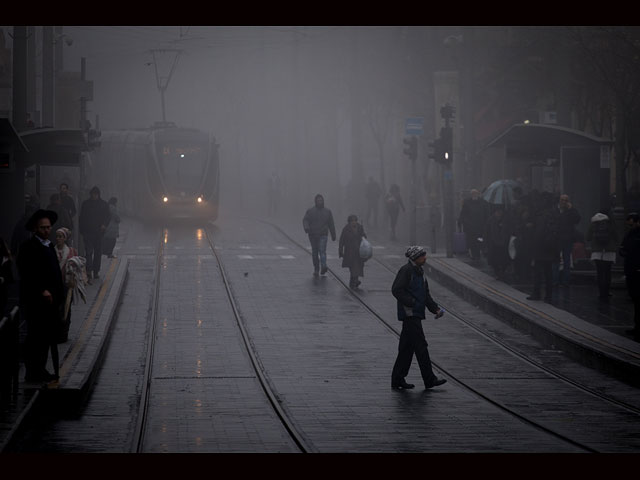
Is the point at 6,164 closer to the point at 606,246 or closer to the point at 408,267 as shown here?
the point at 408,267

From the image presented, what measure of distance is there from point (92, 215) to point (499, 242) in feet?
25.6

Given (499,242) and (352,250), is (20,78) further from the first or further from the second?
(499,242)

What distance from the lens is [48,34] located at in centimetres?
3547

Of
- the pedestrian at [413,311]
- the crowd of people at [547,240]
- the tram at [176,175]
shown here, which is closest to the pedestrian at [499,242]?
the crowd of people at [547,240]

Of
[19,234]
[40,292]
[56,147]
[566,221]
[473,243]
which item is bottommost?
[40,292]

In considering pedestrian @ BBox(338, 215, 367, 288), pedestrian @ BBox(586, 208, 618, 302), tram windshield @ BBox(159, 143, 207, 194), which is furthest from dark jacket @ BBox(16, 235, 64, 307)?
tram windshield @ BBox(159, 143, 207, 194)

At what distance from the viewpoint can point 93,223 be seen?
25.8m

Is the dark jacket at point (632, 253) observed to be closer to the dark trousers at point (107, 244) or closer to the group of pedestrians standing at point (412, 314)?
the group of pedestrians standing at point (412, 314)

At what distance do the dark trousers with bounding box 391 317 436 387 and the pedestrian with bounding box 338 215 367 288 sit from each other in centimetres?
1029

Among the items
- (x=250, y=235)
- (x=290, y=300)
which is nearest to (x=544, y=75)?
(x=250, y=235)

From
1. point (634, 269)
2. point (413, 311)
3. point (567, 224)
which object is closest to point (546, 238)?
point (567, 224)

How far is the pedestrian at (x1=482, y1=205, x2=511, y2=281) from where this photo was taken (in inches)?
1030

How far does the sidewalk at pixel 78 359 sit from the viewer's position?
12852 mm

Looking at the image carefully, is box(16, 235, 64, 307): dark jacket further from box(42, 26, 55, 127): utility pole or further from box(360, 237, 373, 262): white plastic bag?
box(42, 26, 55, 127): utility pole
